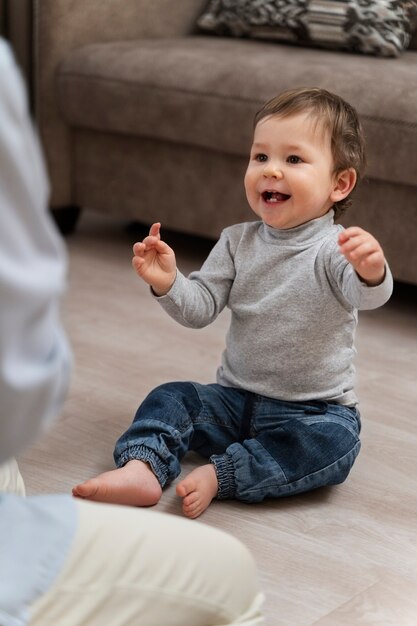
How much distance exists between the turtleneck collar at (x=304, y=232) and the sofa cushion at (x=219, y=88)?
590 mm

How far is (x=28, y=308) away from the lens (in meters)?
0.54

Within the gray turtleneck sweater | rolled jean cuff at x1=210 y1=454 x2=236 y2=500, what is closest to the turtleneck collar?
the gray turtleneck sweater

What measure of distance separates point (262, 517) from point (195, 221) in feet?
3.82

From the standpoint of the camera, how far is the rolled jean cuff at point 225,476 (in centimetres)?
127

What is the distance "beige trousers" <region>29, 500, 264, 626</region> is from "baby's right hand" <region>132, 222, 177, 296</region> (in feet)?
1.76

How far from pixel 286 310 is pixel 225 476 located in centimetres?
22

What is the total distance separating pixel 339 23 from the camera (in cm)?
230

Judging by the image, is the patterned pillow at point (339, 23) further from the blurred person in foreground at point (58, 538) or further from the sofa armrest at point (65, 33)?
the blurred person in foreground at point (58, 538)

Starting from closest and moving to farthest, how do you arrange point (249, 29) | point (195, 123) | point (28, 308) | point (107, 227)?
point (28, 308)
point (195, 123)
point (249, 29)
point (107, 227)

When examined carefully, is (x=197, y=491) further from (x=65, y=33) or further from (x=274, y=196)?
(x=65, y=33)

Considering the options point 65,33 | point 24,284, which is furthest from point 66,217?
point 24,284

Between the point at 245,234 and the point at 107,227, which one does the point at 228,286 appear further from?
the point at 107,227

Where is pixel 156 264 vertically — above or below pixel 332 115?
below

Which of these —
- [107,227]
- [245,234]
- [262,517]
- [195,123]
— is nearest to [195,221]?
[195,123]
